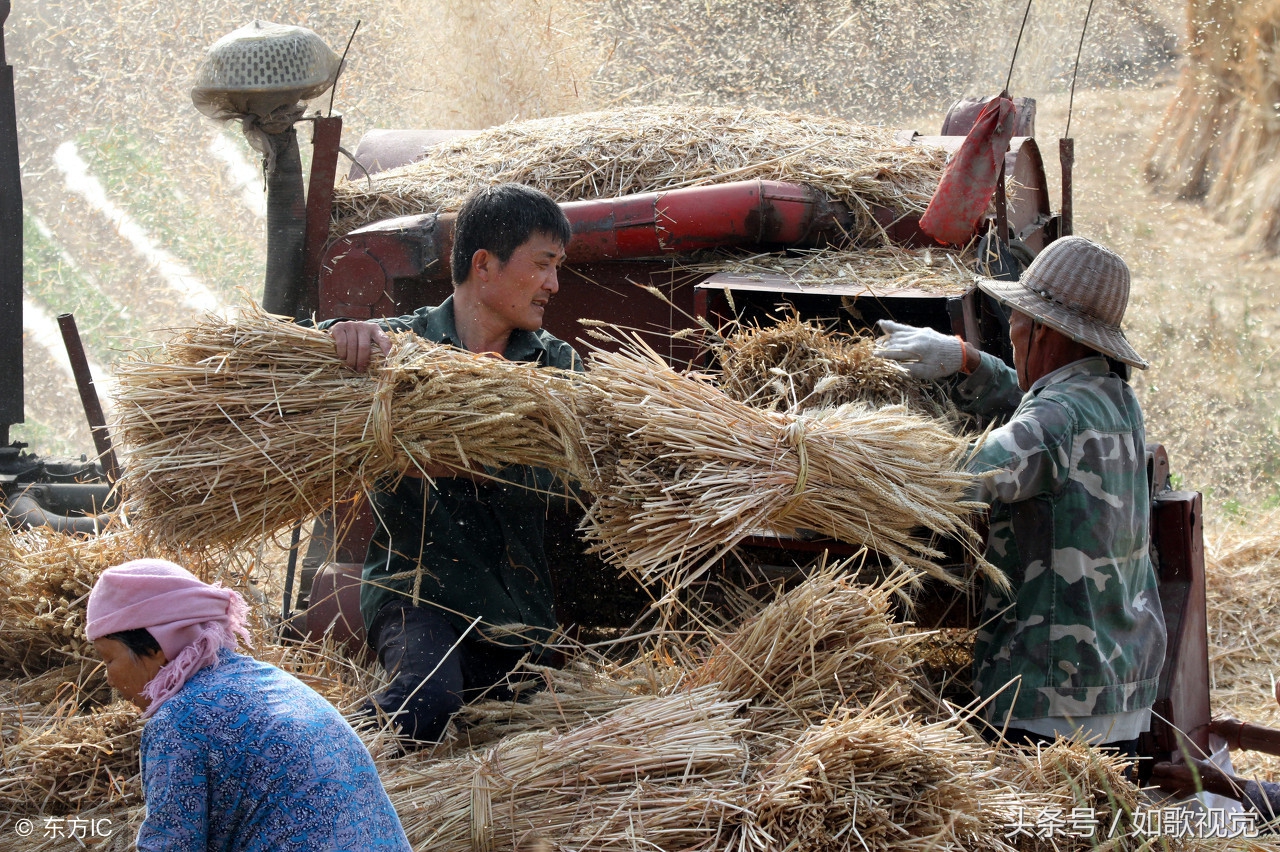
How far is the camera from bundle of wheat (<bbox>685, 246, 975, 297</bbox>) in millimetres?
3623

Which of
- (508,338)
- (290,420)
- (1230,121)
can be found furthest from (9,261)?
(1230,121)

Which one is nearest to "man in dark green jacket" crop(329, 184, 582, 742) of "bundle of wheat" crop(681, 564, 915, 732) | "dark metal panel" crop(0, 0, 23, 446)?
"bundle of wheat" crop(681, 564, 915, 732)

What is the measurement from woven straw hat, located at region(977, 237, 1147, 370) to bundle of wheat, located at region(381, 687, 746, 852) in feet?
4.41

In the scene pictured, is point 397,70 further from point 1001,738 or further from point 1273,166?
point 1001,738

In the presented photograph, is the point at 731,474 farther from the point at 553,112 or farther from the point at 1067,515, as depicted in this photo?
the point at 553,112

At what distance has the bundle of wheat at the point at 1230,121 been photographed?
1141 cm

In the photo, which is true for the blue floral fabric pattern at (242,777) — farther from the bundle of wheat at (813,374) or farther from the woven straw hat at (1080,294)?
the woven straw hat at (1080,294)

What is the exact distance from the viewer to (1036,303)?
3029 millimetres

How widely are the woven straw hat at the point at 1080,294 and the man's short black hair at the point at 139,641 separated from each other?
2232 mm

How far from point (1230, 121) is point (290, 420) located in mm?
12121

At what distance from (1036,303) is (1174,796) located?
1.60m

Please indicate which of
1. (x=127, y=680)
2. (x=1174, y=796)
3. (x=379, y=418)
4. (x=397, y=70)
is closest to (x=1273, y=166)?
(x=397, y=70)

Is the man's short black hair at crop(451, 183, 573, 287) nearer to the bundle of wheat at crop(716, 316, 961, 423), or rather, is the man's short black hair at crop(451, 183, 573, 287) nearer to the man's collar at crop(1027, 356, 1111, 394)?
the bundle of wheat at crop(716, 316, 961, 423)

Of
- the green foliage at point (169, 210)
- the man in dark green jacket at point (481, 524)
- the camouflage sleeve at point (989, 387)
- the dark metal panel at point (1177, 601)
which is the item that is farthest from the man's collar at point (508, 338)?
the green foliage at point (169, 210)
